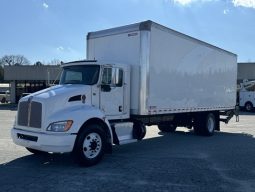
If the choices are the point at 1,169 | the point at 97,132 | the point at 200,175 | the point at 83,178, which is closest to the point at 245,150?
the point at 200,175

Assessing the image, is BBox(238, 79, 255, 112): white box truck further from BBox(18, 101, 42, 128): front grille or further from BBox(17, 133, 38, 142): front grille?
BBox(17, 133, 38, 142): front grille

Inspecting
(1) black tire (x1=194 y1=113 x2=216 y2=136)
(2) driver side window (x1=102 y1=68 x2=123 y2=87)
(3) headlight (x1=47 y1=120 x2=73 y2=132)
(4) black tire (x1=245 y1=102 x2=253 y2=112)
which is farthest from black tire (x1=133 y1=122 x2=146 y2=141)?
(4) black tire (x1=245 y1=102 x2=253 y2=112)

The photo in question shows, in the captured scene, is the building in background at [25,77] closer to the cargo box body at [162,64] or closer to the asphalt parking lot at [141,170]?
the cargo box body at [162,64]

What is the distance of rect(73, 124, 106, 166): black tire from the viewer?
29.8ft

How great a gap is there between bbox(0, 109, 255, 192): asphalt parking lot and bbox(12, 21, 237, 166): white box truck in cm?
49

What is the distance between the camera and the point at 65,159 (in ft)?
33.7

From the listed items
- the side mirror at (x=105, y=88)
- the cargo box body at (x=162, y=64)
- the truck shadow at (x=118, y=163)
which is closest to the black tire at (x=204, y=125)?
the cargo box body at (x=162, y=64)

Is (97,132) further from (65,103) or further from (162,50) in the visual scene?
(162,50)

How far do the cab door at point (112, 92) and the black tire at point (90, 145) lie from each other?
3.26ft

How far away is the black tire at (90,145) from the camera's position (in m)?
9.09

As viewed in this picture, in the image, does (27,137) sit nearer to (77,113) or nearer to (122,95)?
(77,113)

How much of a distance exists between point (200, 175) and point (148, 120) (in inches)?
171

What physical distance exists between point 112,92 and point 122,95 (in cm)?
47

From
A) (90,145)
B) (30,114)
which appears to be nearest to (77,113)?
(90,145)
